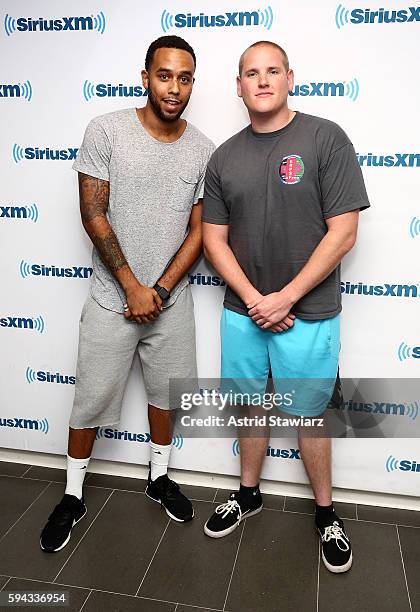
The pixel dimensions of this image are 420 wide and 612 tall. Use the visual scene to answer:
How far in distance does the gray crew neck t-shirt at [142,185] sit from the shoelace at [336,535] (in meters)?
1.12

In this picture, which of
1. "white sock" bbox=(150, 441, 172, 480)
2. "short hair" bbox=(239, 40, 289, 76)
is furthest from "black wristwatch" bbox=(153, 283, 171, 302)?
"short hair" bbox=(239, 40, 289, 76)

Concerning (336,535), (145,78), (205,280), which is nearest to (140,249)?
(205,280)

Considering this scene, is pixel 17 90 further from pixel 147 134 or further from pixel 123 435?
pixel 123 435

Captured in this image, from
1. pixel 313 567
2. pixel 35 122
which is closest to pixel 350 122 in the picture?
pixel 35 122

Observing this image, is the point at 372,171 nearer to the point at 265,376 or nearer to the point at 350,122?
the point at 350,122

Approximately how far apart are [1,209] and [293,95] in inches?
51.1

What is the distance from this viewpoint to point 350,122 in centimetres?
214

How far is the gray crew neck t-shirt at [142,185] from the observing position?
82.1 inches

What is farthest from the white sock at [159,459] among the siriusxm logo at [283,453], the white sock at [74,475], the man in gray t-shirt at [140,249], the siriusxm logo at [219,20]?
the siriusxm logo at [219,20]

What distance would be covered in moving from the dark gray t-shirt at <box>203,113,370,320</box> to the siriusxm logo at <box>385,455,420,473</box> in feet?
2.51

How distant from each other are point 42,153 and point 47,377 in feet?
3.23

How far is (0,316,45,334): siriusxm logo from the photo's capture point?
263 cm

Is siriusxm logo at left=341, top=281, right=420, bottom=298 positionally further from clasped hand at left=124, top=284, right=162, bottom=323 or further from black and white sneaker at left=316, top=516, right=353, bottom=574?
black and white sneaker at left=316, top=516, right=353, bottom=574

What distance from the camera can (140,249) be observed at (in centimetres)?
218
